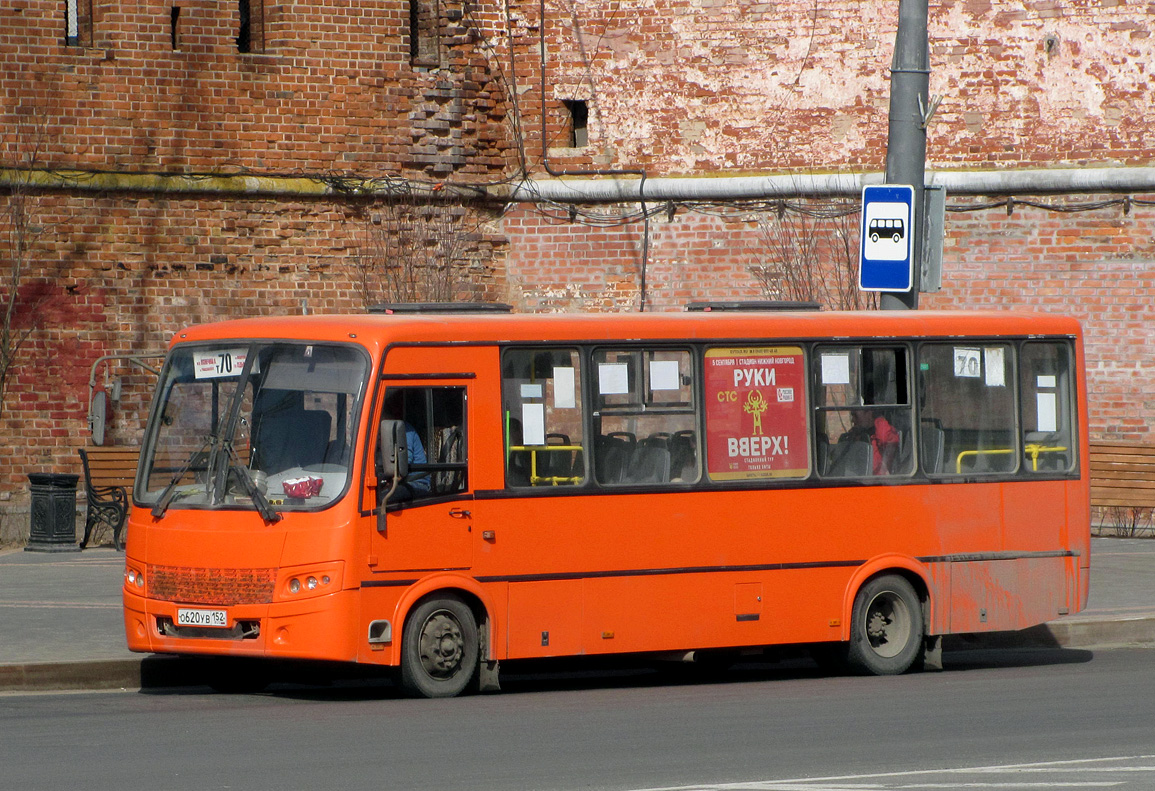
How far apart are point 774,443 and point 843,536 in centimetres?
Result: 76

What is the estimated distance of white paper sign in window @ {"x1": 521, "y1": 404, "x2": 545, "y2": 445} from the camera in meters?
11.2

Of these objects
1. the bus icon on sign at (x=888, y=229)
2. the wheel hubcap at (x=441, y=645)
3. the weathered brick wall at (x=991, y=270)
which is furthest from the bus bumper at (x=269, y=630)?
the weathered brick wall at (x=991, y=270)

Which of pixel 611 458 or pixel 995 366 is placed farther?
pixel 995 366

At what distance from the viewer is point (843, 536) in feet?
39.5

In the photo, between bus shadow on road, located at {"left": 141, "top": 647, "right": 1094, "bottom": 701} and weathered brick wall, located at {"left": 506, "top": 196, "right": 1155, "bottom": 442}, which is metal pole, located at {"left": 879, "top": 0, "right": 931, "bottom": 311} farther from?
weathered brick wall, located at {"left": 506, "top": 196, "right": 1155, "bottom": 442}

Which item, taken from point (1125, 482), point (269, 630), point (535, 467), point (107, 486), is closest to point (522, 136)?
point (107, 486)

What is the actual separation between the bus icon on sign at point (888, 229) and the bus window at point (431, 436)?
13.5ft

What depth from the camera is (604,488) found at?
447 inches

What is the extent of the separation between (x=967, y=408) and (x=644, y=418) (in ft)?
7.95

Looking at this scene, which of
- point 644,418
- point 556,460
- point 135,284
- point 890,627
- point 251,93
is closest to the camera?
point 556,460

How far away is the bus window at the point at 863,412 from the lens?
476 inches

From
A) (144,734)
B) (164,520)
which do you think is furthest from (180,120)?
(144,734)

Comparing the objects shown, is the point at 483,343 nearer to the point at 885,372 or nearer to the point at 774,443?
the point at 774,443

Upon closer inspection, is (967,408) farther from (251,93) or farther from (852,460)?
(251,93)
